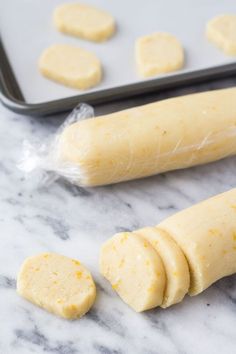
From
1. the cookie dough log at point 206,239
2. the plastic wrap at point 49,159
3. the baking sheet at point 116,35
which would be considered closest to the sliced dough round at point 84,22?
the baking sheet at point 116,35

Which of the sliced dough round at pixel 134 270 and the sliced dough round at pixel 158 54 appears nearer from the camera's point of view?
the sliced dough round at pixel 134 270

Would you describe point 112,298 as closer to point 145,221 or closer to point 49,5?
point 145,221

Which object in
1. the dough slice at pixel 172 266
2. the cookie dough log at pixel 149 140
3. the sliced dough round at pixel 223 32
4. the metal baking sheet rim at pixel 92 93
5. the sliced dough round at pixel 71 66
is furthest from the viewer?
the sliced dough round at pixel 223 32

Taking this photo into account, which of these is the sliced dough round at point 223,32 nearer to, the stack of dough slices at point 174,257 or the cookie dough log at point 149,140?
the cookie dough log at point 149,140

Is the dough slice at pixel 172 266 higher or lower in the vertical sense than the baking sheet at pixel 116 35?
lower

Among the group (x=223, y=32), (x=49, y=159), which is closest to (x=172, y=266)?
(x=49, y=159)

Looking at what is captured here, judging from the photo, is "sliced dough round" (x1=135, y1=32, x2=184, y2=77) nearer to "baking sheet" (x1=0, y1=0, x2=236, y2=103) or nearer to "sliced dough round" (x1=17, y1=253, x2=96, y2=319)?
"baking sheet" (x1=0, y1=0, x2=236, y2=103)
